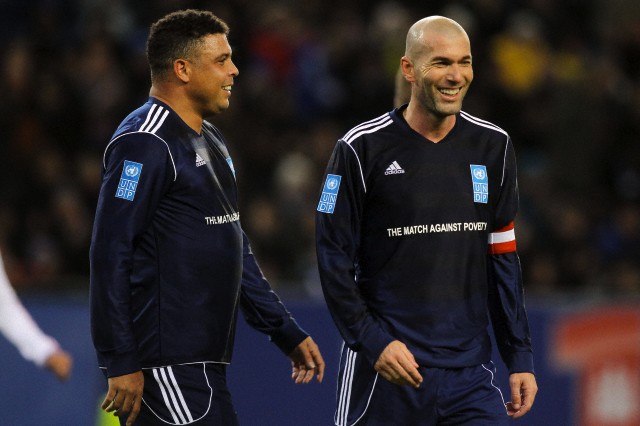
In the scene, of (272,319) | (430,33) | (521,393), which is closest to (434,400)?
(521,393)

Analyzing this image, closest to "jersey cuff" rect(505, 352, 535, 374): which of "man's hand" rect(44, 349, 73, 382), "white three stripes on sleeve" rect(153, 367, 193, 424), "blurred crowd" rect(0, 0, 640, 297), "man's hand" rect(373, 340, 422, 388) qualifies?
"man's hand" rect(373, 340, 422, 388)

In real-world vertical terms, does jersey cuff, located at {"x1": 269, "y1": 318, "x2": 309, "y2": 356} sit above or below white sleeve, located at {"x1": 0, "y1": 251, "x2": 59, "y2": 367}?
above

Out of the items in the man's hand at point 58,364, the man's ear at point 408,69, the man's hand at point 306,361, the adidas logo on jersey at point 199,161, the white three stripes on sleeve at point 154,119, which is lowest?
the man's hand at point 58,364

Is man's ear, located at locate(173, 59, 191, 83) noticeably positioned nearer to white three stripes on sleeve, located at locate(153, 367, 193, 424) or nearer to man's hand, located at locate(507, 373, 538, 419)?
white three stripes on sleeve, located at locate(153, 367, 193, 424)

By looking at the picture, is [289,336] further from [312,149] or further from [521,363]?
[312,149]

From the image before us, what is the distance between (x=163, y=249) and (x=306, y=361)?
926 millimetres

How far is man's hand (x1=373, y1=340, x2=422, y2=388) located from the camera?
15.2 ft

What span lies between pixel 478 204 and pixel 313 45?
7.56 meters

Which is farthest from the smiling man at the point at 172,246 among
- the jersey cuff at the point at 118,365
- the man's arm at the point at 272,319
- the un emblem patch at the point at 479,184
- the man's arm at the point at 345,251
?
the un emblem patch at the point at 479,184

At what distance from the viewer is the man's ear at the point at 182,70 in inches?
190

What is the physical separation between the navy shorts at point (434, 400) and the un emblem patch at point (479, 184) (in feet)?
2.17

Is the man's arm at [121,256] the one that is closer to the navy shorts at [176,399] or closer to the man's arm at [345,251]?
the navy shorts at [176,399]

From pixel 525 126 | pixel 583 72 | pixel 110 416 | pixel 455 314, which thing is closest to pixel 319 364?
pixel 455 314

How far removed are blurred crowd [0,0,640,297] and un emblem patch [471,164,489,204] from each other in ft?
14.2
